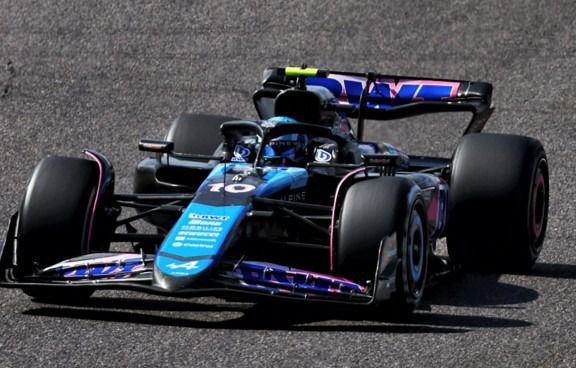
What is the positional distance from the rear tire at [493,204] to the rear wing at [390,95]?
40.4 inches

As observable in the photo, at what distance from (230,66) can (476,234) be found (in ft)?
24.2

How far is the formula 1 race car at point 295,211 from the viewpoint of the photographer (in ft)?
27.9

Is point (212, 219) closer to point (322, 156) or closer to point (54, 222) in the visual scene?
point (54, 222)

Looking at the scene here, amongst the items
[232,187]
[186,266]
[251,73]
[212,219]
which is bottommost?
[251,73]

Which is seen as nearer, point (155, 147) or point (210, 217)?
point (210, 217)

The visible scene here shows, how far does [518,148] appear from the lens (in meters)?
10.5

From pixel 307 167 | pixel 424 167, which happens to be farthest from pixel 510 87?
pixel 307 167

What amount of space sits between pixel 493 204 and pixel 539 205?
745 millimetres

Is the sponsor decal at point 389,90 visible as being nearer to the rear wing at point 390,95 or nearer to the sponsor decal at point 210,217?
the rear wing at point 390,95

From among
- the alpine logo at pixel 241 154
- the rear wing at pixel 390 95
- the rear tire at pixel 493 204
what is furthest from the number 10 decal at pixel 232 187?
the rear wing at pixel 390 95

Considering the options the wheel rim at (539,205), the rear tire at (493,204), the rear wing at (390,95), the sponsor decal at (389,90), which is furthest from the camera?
the sponsor decal at (389,90)

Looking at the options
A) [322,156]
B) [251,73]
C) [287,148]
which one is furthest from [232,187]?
[251,73]

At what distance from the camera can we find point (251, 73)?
17.2m

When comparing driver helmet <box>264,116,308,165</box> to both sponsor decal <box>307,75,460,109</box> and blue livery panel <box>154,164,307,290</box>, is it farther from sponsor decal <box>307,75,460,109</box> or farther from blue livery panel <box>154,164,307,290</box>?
sponsor decal <box>307,75,460,109</box>
